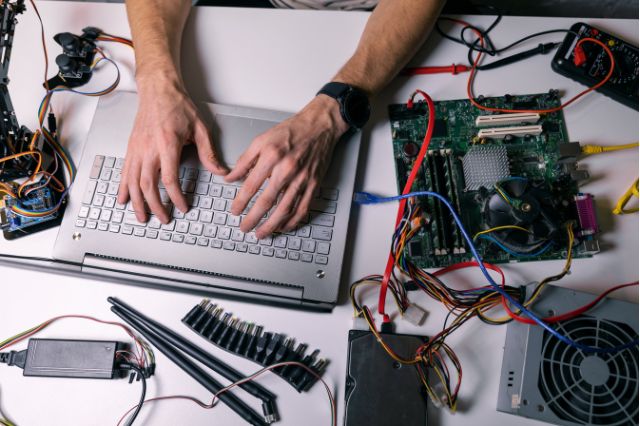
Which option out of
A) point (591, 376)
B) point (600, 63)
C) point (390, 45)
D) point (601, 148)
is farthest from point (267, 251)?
point (600, 63)

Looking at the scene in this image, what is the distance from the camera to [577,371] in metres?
0.83

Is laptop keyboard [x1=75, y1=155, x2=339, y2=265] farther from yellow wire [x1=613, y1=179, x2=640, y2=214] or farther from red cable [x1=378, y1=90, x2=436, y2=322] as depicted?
yellow wire [x1=613, y1=179, x2=640, y2=214]

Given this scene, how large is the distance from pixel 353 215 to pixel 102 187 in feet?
1.97

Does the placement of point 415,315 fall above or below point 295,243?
below

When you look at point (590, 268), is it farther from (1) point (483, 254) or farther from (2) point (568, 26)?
(2) point (568, 26)

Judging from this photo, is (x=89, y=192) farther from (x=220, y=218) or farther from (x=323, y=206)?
(x=323, y=206)

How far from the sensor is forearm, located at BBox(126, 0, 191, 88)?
1.02 m

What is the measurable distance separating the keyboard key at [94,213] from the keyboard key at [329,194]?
0.52 m

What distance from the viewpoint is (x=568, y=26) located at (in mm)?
1092

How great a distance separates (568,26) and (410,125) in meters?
0.52

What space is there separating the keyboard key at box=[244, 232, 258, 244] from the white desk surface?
0.15 metres

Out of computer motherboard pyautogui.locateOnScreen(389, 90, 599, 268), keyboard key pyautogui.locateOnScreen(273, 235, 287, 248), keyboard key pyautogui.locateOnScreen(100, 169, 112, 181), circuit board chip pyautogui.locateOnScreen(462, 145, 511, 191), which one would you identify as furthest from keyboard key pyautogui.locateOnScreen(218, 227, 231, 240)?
circuit board chip pyautogui.locateOnScreen(462, 145, 511, 191)

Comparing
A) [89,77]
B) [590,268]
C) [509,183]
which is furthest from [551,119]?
[89,77]

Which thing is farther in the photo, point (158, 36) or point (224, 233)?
point (158, 36)
